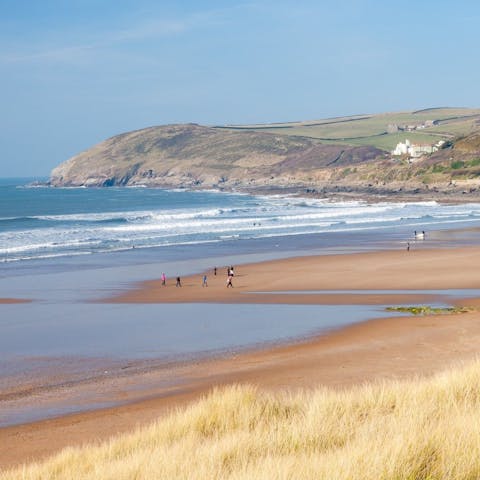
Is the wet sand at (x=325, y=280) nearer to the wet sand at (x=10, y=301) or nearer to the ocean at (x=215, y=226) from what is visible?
the wet sand at (x=10, y=301)

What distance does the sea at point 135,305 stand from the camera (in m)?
17.5

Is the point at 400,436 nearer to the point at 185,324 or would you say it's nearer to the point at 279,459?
the point at 279,459

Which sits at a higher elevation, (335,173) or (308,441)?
(335,173)

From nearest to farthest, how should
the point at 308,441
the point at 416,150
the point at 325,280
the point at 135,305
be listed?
the point at 308,441, the point at 135,305, the point at 325,280, the point at 416,150

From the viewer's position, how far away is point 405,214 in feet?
262

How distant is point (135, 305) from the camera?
93.4 ft

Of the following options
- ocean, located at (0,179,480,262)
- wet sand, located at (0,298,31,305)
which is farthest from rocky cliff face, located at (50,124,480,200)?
wet sand, located at (0,298,31,305)

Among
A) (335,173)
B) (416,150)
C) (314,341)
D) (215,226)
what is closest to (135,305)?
(314,341)

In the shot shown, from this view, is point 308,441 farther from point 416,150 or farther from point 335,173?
point 416,150

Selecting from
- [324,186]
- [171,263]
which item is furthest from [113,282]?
[324,186]

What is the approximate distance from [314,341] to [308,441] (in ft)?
40.4

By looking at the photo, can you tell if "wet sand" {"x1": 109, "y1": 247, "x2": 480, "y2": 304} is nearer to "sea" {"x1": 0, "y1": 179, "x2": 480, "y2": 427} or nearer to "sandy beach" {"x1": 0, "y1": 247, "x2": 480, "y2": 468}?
"sandy beach" {"x1": 0, "y1": 247, "x2": 480, "y2": 468}

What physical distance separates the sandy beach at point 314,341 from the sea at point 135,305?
0.78m

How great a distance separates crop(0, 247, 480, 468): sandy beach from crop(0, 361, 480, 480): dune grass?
2.64 metres
